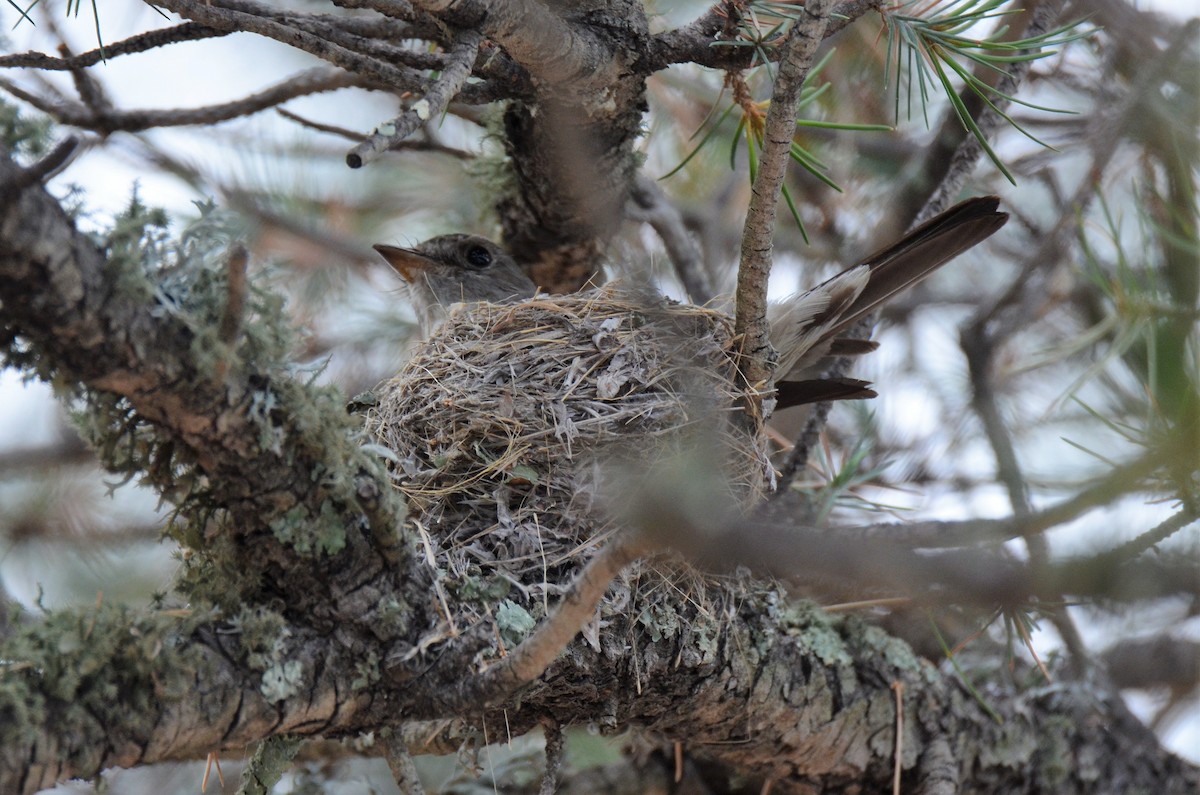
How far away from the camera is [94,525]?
4.28 metres

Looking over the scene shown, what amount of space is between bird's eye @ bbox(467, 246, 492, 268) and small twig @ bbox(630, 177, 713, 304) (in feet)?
1.96

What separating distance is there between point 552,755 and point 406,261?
2.38 m

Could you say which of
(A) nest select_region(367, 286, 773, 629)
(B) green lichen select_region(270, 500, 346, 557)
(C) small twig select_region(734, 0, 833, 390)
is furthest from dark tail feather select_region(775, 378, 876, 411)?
(B) green lichen select_region(270, 500, 346, 557)

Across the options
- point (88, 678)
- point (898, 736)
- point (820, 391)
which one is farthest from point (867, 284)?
point (88, 678)

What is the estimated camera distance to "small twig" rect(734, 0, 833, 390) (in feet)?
6.33

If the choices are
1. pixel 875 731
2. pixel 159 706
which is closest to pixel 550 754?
pixel 159 706

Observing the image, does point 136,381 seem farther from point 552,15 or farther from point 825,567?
point 552,15

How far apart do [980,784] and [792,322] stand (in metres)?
1.50

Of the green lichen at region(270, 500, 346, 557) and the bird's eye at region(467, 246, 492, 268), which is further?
the bird's eye at region(467, 246, 492, 268)

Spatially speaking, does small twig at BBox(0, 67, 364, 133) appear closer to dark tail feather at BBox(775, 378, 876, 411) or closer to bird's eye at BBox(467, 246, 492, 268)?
bird's eye at BBox(467, 246, 492, 268)

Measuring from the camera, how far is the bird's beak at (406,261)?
162 inches

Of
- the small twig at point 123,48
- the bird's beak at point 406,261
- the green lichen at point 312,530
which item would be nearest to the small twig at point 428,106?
the small twig at point 123,48

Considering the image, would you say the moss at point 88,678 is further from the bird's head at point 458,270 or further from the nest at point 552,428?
the bird's head at point 458,270

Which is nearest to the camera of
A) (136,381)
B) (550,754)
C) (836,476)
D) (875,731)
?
(136,381)
